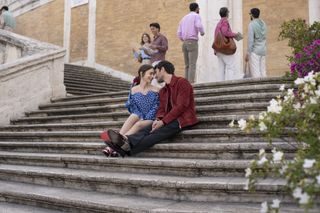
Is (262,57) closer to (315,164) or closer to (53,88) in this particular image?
(53,88)

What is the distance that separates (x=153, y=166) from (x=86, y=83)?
23.6ft

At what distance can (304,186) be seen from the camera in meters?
1.85

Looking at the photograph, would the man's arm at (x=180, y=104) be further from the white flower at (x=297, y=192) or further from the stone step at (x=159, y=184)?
the white flower at (x=297, y=192)

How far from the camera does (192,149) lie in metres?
4.31

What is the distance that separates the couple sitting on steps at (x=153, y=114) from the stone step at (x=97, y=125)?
192 millimetres

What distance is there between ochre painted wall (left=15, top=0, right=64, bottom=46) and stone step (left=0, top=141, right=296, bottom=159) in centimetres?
1196

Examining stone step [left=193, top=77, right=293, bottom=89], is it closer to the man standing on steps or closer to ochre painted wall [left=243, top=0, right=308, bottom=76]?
the man standing on steps

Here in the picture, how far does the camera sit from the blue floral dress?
5098mm

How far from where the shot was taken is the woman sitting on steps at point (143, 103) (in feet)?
16.5

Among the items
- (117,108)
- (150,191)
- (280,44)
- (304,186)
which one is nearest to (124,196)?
(150,191)

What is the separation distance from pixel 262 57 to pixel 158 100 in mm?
3269

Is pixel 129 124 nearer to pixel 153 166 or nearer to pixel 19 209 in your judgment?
pixel 153 166

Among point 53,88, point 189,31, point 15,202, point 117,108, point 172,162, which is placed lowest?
point 15,202

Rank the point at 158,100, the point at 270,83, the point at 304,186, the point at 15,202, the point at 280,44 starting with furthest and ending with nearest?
the point at 280,44 → the point at 270,83 → the point at 158,100 → the point at 15,202 → the point at 304,186
